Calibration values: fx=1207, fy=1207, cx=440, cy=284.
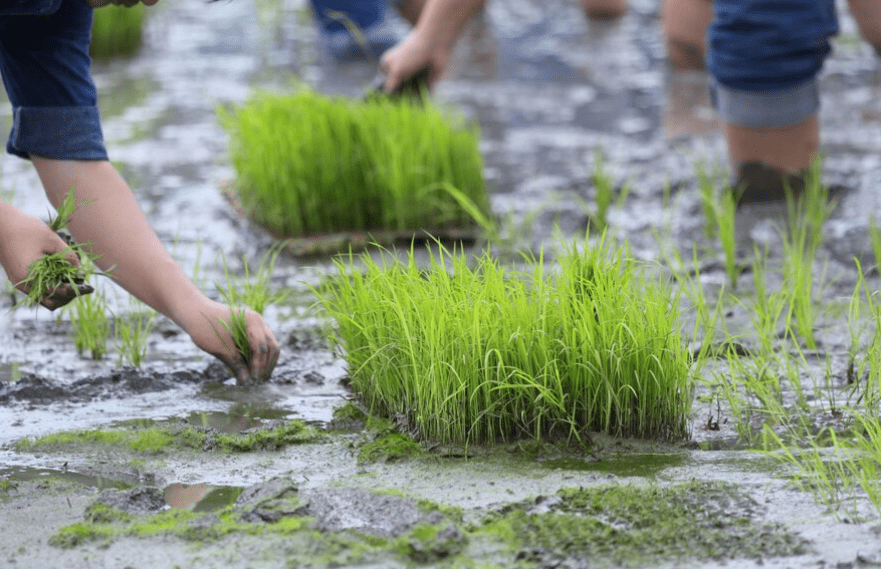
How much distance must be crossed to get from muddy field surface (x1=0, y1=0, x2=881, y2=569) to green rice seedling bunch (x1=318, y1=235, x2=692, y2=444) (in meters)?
0.05

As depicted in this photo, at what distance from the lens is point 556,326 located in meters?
2.06

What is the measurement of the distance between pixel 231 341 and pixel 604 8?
4.88 metres

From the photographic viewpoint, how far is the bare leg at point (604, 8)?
22.0 feet

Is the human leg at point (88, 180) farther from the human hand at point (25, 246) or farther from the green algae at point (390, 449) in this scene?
the green algae at point (390, 449)

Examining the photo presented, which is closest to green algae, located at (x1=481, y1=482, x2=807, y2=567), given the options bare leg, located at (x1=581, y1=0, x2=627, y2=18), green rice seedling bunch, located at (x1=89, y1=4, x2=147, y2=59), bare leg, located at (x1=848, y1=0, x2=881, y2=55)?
bare leg, located at (x1=848, y1=0, x2=881, y2=55)

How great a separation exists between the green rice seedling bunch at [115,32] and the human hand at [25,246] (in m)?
4.10

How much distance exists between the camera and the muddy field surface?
65.7 inches

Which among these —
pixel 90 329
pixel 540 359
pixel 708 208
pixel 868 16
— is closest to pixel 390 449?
pixel 540 359

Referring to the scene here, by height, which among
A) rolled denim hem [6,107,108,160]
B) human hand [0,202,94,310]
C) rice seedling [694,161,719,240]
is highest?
rolled denim hem [6,107,108,160]

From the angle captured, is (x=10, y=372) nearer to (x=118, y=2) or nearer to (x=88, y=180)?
(x=88, y=180)

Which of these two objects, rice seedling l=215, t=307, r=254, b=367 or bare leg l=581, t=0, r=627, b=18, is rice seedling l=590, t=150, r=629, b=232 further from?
bare leg l=581, t=0, r=627, b=18

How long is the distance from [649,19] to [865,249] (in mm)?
3971

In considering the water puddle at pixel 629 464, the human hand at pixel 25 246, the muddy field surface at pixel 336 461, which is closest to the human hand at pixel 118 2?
the human hand at pixel 25 246

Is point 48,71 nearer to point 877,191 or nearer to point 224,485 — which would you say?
point 224,485
